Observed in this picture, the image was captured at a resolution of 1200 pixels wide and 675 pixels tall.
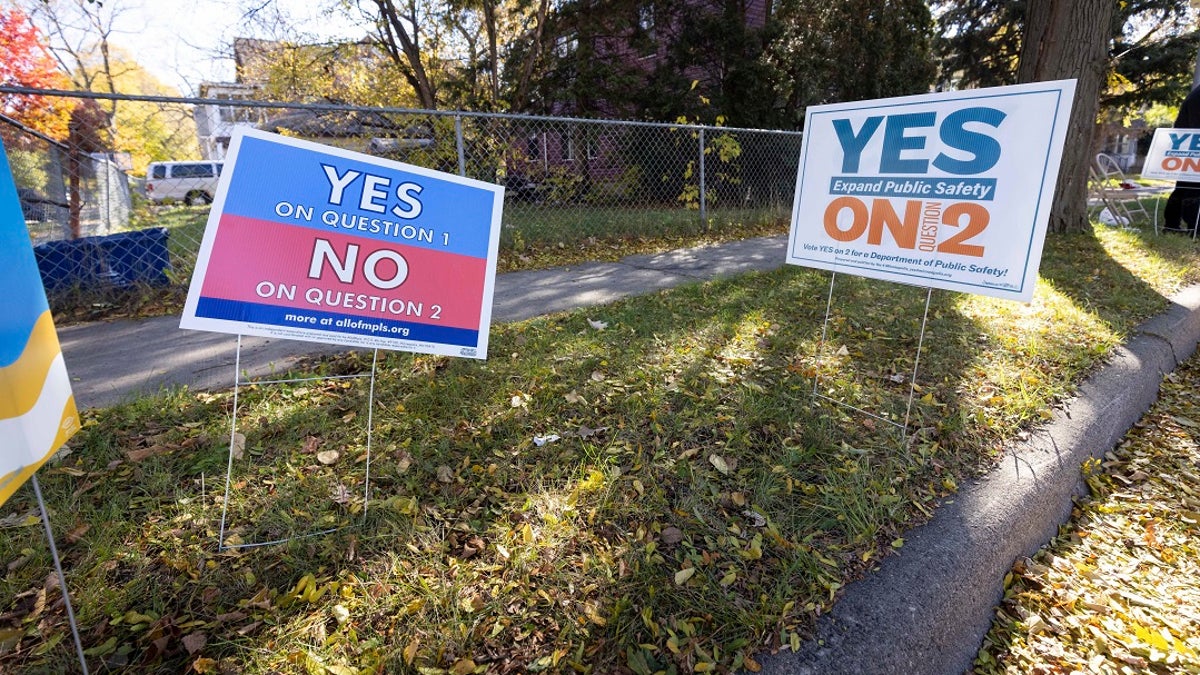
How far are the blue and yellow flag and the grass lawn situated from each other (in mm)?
705

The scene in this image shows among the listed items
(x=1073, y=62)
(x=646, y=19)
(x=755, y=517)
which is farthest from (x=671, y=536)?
(x=646, y=19)

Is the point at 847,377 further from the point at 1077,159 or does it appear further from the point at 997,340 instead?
the point at 1077,159

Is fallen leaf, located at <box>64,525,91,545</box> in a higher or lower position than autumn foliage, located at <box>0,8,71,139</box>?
lower

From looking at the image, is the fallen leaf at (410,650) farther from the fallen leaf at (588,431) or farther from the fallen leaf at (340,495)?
the fallen leaf at (588,431)

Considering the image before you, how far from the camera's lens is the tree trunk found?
7.10 metres

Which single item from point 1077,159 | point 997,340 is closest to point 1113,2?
point 1077,159

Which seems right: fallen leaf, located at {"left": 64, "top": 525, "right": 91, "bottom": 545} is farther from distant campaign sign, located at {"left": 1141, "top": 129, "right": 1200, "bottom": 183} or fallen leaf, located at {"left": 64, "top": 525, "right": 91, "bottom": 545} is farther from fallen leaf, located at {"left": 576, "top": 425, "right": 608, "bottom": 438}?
distant campaign sign, located at {"left": 1141, "top": 129, "right": 1200, "bottom": 183}

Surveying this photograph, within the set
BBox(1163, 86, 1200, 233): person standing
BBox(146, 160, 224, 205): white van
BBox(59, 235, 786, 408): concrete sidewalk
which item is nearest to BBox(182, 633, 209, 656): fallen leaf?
BBox(59, 235, 786, 408): concrete sidewalk

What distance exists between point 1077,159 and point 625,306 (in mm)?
7479

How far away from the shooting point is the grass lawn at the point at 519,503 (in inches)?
67.7

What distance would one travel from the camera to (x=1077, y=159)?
7.87 metres

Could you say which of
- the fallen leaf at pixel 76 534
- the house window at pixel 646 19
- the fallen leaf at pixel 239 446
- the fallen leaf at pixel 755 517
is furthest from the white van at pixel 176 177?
the fallen leaf at pixel 755 517

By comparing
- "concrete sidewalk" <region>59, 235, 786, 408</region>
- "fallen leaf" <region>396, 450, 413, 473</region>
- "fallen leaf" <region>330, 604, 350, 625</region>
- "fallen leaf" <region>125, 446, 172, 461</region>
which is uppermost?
"concrete sidewalk" <region>59, 235, 786, 408</region>

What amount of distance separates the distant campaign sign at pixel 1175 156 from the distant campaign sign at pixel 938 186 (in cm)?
903
